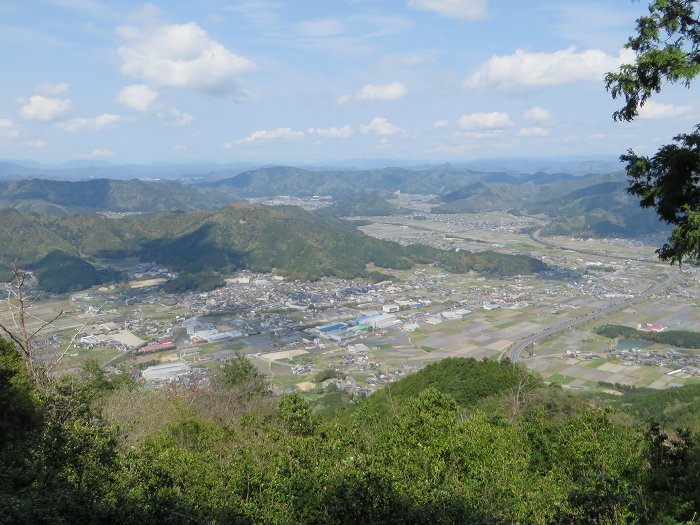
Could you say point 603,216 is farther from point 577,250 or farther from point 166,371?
point 166,371

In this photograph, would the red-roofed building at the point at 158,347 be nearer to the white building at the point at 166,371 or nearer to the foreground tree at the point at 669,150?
the white building at the point at 166,371

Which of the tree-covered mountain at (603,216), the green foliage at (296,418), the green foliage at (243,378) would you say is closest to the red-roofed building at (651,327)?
the green foliage at (243,378)

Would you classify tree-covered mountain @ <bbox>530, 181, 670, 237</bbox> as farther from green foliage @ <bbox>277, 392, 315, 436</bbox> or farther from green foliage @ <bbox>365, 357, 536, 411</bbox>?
green foliage @ <bbox>277, 392, 315, 436</bbox>

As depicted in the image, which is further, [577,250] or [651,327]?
[577,250]

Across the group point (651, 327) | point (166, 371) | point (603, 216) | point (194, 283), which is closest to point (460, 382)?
point (166, 371)

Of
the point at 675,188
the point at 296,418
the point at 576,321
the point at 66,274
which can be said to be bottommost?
the point at 576,321

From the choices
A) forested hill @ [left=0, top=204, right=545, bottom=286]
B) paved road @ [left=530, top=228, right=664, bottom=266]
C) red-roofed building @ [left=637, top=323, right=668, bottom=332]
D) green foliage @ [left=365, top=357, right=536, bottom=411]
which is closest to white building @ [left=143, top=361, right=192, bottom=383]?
green foliage @ [left=365, top=357, right=536, bottom=411]
